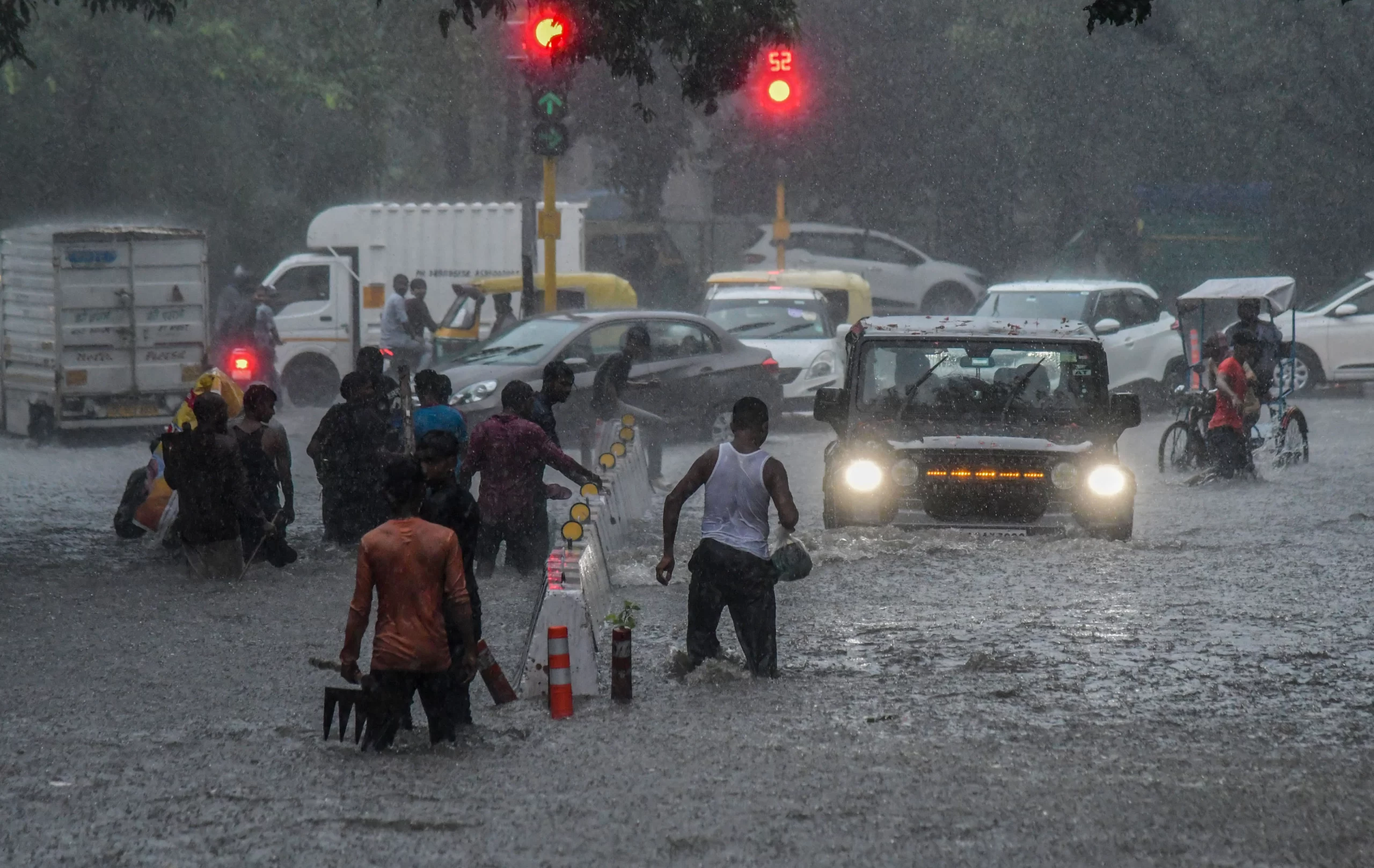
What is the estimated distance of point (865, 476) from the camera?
1224 centimetres

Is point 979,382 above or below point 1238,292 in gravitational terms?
below

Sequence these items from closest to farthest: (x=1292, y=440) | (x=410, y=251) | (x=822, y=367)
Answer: (x=1292, y=440), (x=822, y=367), (x=410, y=251)

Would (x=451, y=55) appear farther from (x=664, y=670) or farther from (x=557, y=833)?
(x=557, y=833)

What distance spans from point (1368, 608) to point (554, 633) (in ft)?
17.9

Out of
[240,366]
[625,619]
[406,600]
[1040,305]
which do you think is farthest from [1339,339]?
[406,600]

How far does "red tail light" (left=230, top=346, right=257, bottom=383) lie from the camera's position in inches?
882

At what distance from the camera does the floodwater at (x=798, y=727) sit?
630cm

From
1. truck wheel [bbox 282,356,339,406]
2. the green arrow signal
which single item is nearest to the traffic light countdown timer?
the green arrow signal

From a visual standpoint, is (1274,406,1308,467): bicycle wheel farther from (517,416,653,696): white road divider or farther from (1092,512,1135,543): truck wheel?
(517,416,653,696): white road divider

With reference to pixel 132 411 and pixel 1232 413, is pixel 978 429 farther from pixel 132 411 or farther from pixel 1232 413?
pixel 132 411

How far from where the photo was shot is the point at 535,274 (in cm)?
2539

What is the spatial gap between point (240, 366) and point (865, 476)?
12.1 meters

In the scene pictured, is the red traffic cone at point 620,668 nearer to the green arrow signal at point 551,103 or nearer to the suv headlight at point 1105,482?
the suv headlight at point 1105,482

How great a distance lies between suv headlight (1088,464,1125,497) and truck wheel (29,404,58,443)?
12983 millimetres
